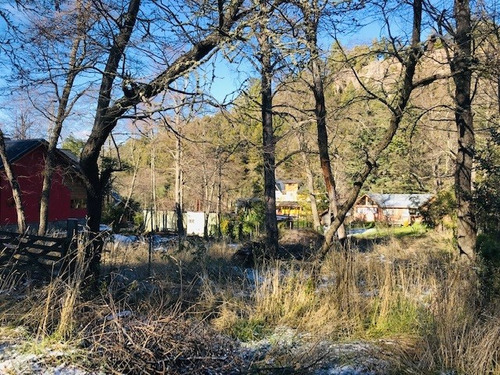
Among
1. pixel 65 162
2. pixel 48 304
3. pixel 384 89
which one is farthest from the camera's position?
pixel 65 162

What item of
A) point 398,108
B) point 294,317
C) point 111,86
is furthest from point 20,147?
point 294,317

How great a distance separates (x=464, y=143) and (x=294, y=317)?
15.4 ft

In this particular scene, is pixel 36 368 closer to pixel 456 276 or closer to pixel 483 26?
pixel 456 276

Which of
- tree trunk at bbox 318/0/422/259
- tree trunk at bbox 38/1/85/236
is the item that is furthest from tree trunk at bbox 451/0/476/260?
tree trunk at bbox 38/1/85/236

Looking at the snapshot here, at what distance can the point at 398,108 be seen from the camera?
680 cm

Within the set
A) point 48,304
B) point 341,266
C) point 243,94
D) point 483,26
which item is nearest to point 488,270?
point 341,266

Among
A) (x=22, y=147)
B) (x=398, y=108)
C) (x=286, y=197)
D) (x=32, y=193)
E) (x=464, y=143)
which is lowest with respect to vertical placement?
(x=464, y=143)

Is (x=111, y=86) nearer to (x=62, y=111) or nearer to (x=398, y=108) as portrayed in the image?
(x=398, y=108)

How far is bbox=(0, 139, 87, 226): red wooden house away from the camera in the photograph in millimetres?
24125

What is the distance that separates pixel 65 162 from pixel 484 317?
24.2 m

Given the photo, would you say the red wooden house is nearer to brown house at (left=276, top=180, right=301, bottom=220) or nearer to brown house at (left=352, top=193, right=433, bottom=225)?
brown house at (left=352, top=193, right=433, bottom=225)

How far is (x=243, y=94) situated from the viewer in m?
5.54

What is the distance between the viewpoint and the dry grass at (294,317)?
383cm

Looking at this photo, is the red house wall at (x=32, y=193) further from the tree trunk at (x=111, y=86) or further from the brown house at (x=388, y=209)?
the brown house at (x=388, y=209)
